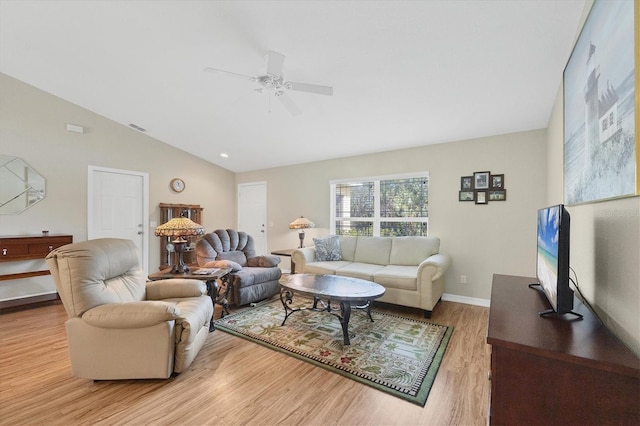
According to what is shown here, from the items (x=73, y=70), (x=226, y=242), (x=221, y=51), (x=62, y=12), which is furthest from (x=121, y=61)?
(x=226, y=242)

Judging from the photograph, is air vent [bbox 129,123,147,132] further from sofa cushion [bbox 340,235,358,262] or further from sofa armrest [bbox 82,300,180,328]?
sofa cushion [bbox 340,235,358,262]

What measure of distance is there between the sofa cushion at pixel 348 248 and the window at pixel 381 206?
0.43 meters

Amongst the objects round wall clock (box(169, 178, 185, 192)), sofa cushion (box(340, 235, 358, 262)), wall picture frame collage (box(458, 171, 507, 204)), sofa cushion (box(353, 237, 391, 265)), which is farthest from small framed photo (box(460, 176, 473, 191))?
round wall clock (box(169, 178, 185, 192))

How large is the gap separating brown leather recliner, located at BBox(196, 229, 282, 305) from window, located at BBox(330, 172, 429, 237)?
61.7 inches

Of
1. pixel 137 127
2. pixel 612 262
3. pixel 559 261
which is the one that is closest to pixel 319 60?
pixel 559 261

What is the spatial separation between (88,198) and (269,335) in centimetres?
395

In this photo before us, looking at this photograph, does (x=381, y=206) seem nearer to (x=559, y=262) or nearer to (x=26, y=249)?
(x=559, y=262)

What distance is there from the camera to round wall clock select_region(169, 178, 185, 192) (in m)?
5.45

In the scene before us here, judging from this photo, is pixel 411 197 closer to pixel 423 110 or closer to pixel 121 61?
pixel 423 110

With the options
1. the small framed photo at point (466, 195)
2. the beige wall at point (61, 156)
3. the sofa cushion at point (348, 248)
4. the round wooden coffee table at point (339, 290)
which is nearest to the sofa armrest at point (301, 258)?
the sofa cushion at point (348, 248)

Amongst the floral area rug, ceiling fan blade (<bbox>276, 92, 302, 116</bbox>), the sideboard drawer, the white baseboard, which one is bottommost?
the floral area rug

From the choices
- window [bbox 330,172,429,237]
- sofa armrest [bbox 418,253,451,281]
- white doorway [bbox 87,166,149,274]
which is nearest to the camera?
sofa armrest [bbox 418,253,451,281]

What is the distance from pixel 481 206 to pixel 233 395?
358cm

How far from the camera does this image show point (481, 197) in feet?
12.0
